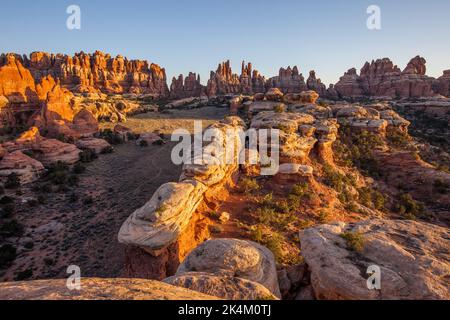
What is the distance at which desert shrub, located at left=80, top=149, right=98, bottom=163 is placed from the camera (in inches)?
910

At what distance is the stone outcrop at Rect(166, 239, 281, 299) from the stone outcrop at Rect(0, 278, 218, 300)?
3.44 feet

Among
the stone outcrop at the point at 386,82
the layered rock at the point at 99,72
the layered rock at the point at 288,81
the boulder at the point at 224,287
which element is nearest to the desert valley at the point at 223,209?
the boulder at the point at 224,287

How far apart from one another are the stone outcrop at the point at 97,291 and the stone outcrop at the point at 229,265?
3.44 feet

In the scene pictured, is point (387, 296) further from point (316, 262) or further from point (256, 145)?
point (256, 145)

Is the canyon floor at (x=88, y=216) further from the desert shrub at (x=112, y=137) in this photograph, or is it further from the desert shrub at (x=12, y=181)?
the desert shrub at (x=112, y=137)

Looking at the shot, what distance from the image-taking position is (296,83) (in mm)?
87062

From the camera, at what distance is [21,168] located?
18641mm

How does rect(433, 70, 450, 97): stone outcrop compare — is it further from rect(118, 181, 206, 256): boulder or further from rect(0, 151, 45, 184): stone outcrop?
rect(0, 151, 45, 184): stone outcrop

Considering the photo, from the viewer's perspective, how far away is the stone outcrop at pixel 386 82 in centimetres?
7575

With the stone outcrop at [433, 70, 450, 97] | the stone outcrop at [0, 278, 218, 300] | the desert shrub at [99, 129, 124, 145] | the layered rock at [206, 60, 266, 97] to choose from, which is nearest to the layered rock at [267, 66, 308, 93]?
the layered rock at [206, 60, 266, 97]

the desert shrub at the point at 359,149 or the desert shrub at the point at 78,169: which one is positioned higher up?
the desert shrub at the point at 359,149

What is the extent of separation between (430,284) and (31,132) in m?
30.6

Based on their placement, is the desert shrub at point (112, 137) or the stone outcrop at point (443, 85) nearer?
the desert shrub at point (112, 137)

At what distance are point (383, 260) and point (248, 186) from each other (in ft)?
27.5
